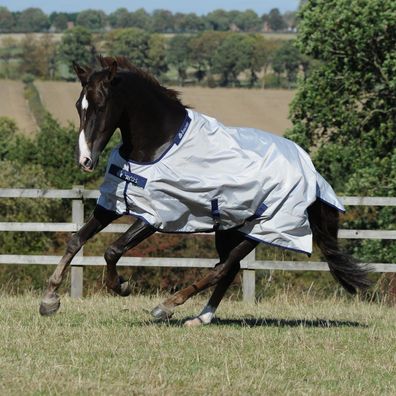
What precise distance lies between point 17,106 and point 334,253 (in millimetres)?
80907

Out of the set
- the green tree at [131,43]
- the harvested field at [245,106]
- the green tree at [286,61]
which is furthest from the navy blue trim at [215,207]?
the green tree at [131,43]

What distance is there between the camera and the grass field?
5.42 meters

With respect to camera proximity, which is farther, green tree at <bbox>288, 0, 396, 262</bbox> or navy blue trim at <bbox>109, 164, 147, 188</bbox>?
green tree at <bbox>288, 0, 396, 262</bbox>

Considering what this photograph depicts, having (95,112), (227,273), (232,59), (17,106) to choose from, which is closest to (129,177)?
(95,112)

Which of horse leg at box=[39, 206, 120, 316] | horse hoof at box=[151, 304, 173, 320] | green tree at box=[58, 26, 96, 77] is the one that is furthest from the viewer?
green tree at box=[58, 26, 96, 77]

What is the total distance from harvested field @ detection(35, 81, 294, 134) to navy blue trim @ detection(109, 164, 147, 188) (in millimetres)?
62072

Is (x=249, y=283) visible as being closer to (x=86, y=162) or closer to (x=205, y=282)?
(x=205, y=282)

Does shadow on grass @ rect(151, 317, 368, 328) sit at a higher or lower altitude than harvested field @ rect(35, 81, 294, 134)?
higher

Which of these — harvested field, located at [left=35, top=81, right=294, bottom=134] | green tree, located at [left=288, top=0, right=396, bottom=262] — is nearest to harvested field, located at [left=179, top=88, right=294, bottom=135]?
harvested field, located at [left=35, top=81, right=294, bottom=134]

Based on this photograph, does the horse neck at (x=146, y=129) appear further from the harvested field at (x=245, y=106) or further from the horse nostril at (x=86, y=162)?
the harvested field at (x=245, y=106)

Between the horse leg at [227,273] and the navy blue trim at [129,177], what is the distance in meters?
1.10

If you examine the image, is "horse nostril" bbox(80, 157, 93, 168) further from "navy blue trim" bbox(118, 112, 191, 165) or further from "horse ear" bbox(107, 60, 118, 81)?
"horse ear" bbox(107, 60, 118, 81)

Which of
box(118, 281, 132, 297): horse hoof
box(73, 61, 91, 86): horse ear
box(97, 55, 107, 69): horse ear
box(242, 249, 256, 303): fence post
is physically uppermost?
box(97, 55, 107, 69): horse ear

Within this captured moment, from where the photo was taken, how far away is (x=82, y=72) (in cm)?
732
